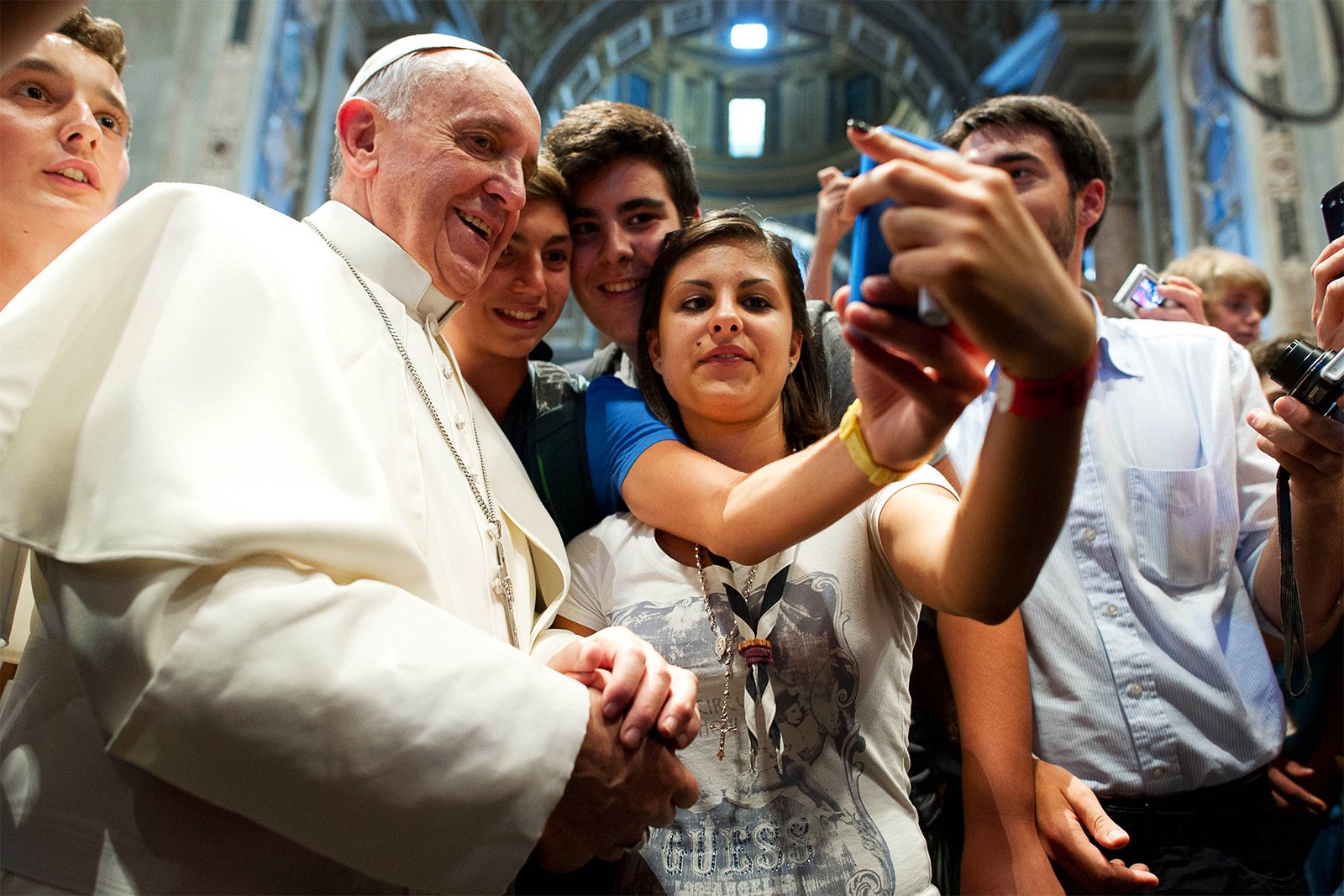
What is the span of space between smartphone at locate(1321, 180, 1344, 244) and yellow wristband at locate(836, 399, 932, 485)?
1.00 m

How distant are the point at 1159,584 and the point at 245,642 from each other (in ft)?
6.59

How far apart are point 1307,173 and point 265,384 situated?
6.93 metres

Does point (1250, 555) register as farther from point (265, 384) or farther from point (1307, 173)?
point (1307, 173)

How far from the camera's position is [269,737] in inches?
43.8

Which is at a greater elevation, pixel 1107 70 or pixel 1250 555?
pixel 1107 70

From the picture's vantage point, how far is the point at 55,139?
215 centimetres

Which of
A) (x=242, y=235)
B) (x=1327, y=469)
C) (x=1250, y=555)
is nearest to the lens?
(x=242, y=235)

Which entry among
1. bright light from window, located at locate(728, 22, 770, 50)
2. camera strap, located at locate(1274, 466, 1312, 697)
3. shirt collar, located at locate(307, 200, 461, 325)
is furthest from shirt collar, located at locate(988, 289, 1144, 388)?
A: bright light from window, located at locate(728, 22, 770, 50)

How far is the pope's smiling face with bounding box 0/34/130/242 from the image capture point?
2.11 metres

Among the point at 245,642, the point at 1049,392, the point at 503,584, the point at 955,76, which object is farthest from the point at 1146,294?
the point at 955,76

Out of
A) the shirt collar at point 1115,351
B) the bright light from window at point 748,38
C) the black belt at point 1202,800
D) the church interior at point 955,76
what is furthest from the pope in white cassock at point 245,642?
the bright light from window at point 748,38

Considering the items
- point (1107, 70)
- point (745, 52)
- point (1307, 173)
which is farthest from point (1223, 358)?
point (745, 52)

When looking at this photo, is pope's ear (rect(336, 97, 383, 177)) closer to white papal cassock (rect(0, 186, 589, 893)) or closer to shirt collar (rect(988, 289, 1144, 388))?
white papal cassock (rect(0, 186, 589, 893))

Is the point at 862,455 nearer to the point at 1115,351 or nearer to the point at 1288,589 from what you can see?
the point at 1288,589
